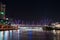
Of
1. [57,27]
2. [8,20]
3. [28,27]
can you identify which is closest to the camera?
[57,27]

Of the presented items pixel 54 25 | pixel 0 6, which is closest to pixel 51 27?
pixel 54 25

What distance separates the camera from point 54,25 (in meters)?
131

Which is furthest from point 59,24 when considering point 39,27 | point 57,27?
point 39,27

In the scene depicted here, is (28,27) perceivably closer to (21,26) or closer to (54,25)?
(21,26)

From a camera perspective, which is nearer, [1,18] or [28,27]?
[1,18]

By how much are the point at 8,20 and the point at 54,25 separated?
3772cm

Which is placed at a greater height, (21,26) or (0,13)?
(0,13)

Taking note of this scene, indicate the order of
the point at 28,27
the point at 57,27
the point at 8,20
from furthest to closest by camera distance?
the point at 28,27, the point at 8,20, the point at 57,27

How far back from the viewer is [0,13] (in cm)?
12862

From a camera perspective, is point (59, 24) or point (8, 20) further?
point (8, 20)

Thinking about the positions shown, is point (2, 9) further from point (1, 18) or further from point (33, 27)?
point (33, 27)

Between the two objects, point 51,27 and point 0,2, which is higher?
point 0,2

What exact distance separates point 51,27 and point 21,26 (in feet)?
105

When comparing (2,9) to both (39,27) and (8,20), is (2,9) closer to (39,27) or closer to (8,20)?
(8,20)
